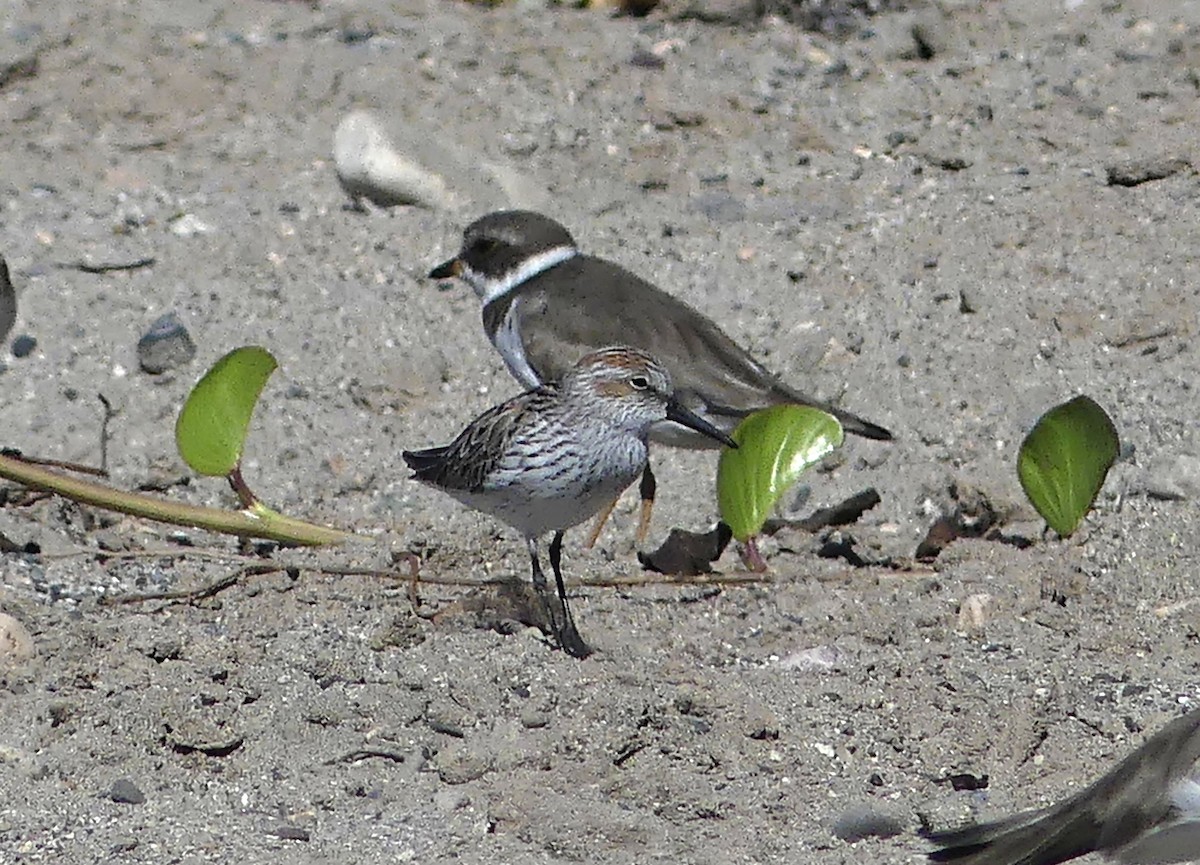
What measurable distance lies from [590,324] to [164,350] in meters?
1.76

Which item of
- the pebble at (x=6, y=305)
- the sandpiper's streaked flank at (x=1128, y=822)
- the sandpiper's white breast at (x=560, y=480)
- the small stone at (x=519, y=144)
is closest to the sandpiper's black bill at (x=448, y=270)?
the small stone at (x=519, y=144)

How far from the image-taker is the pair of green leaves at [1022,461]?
648cm

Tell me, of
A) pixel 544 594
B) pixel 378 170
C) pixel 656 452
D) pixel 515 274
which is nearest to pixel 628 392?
pixel 544 594

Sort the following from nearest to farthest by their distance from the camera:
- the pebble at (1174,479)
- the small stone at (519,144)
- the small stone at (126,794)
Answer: the small stone at (126,794)
the pebble at (1174,479)
the small stone at (519,144)

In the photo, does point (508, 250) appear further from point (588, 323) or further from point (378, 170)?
point (378, 170)

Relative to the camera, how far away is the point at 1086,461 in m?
6.48

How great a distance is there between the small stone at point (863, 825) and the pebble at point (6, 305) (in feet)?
15.0

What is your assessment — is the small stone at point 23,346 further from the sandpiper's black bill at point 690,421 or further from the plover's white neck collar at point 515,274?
the sandpiper's black bill at point 690,421

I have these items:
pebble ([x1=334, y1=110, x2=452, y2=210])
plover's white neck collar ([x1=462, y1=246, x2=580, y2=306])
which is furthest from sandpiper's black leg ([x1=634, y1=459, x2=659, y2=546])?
pebble ([x1=334, y1=110, x2=452, y2=210])

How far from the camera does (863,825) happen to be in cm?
515

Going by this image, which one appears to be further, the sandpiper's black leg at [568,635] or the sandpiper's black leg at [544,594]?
the sandpiper's black leg at [544,594]

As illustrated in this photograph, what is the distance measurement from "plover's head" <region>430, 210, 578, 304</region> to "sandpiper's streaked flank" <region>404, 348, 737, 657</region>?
177 cm

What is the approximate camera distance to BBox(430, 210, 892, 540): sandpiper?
7.49 metres

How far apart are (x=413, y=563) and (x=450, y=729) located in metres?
0.95
